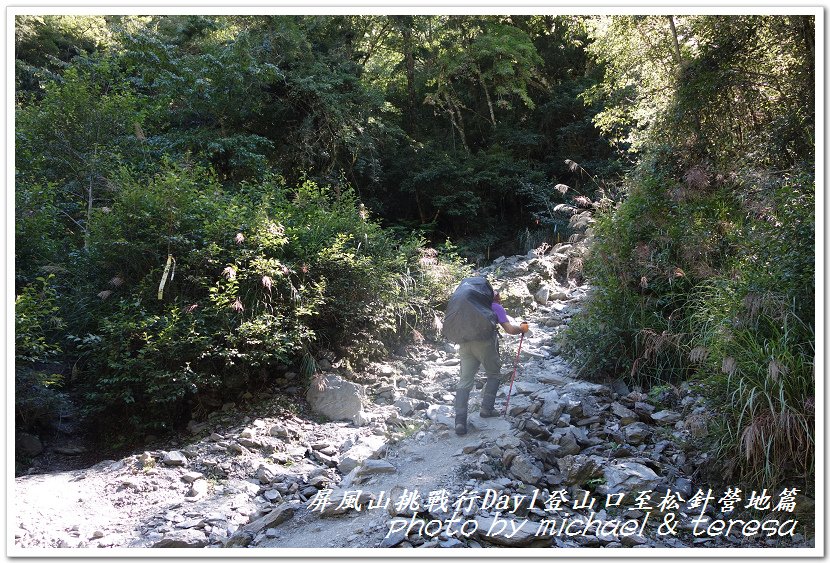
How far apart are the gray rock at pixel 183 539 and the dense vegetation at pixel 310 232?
5.96 ft

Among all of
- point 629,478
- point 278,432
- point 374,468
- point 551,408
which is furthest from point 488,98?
point 629,478

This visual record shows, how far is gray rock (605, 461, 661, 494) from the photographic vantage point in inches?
147

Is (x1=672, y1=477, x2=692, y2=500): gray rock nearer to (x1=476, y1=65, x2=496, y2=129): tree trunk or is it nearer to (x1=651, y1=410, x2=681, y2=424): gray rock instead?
(x1=651, y1=410, x2=681, y2=424): gray rock

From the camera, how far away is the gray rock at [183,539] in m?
3.46

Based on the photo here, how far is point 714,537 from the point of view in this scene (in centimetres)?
333

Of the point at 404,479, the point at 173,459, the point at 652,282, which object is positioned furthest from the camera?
the point at 652,282

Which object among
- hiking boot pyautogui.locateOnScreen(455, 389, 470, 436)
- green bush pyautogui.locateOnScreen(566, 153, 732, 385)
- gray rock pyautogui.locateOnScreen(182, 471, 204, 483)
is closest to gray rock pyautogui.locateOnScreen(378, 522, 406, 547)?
hiking boot pyautogui.locateOnScreen(455, 389, 470, 436)

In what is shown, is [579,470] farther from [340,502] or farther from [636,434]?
[340,502]

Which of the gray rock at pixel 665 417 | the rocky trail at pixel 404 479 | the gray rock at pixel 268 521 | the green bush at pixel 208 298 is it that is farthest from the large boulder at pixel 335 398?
the gray rock at pixel 665 417

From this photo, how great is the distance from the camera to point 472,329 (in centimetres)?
459

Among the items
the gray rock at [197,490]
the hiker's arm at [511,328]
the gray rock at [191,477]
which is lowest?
the gray rock at [197,490]

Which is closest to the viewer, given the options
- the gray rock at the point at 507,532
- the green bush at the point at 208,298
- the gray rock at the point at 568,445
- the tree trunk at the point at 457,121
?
the gray rock at the point at 507,532

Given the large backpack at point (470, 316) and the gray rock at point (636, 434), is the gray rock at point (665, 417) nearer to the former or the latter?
the gray rock at point (636, 434)

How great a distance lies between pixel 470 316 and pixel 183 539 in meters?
2.61
